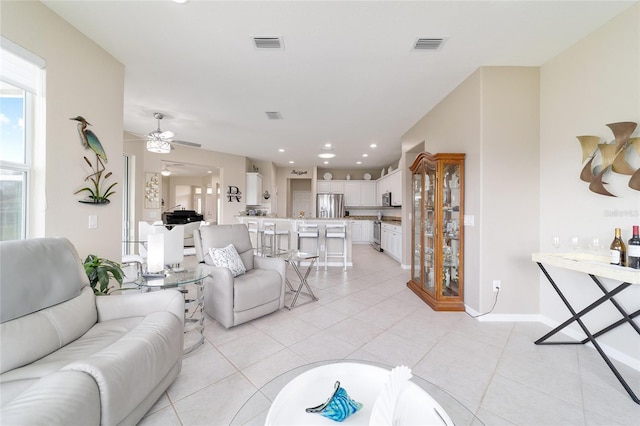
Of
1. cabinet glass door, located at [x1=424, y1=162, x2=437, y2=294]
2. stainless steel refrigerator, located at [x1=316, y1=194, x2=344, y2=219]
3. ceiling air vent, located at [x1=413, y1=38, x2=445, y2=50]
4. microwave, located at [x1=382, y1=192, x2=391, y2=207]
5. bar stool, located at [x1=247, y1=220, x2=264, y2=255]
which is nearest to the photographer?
ceiling air vent, located at [x1=413, y1=38, x2=445, y2=50]

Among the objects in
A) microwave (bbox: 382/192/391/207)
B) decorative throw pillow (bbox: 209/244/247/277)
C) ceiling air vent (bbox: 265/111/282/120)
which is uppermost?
ceiling air vent (bbox: 265/111/282/120)

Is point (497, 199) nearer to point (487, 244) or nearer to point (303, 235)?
point (487, 244)

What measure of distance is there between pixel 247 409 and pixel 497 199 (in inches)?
120

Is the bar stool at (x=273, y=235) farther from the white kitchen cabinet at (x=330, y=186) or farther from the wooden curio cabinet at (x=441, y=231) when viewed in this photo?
the white kitchen cabinet at (x=330, y=186)

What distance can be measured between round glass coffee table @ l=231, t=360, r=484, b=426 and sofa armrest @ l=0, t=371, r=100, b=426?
59 cm

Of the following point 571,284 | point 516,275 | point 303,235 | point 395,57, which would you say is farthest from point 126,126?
point 571,284

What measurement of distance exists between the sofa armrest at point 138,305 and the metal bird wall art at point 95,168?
4.19 ft

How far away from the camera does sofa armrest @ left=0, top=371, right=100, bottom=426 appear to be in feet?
2.79

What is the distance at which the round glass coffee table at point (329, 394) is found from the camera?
3.41 ft

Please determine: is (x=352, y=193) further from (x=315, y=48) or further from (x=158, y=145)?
(x=315, y=48)

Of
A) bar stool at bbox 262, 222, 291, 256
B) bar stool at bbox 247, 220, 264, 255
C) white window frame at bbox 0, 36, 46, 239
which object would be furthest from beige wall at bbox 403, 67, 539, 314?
white window frame at bbox 0, 36, 46, 239

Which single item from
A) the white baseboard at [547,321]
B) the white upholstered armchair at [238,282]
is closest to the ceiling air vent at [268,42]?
the white upholstered armchair at [238,282]

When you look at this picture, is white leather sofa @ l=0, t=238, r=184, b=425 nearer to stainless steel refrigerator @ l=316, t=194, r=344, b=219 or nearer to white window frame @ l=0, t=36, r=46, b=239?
white window frame @ l=0, t=36, r=46, b=239

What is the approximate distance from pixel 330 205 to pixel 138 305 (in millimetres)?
7109
